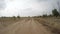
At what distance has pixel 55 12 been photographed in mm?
92875

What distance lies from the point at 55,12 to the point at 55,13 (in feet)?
2.36

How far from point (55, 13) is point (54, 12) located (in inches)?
53.5

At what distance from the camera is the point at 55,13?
3642 inches

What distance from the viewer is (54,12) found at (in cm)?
9362

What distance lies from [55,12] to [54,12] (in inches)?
35.1
